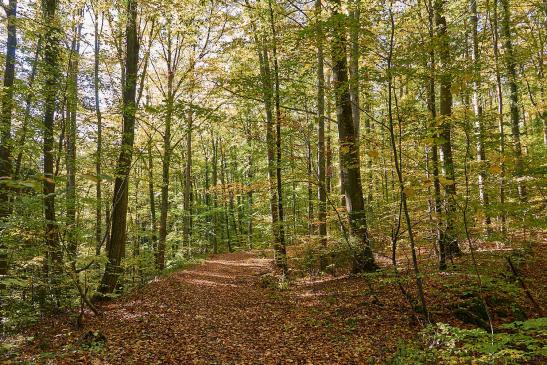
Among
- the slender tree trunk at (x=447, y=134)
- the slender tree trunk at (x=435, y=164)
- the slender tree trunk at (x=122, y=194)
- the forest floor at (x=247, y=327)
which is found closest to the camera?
the forest floor at (x=247, y=327)

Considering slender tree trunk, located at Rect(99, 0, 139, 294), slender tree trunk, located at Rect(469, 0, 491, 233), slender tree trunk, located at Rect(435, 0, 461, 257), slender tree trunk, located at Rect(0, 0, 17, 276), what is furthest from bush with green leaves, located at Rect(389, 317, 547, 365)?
slender tree trunk, located at Rect(0, 0, 17, 276)

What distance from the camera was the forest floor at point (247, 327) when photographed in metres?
5.95

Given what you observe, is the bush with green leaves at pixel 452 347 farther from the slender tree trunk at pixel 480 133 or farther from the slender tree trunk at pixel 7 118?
the slender tree trunk at pixel 7 118

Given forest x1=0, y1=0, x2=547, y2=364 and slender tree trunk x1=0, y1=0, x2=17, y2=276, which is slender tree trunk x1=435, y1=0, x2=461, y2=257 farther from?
slender tree trunk x1=0, y1=0, x2=17, y2=276

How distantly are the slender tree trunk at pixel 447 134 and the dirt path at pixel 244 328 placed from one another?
7.67 feet

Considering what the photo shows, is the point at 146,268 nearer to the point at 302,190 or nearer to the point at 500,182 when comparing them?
the point at 302,190

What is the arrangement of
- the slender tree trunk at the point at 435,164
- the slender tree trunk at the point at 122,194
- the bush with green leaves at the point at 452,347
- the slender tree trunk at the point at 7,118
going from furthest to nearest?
the slender tree trunk at the point at 122,194, the slender tree trunk at the point at 7,118, the slender tree trunk at the point at 435,164, the bush with green leaves at the point at 452,347

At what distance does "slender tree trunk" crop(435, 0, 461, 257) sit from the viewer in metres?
6.70

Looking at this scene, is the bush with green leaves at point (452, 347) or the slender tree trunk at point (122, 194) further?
the slender tree trunk at point (122, 194)

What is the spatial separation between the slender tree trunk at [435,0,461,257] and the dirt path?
234cm

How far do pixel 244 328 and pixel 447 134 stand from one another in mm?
6859

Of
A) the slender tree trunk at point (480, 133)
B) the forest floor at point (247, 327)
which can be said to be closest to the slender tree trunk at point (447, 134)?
the slender tree trunk at point (480, 133)

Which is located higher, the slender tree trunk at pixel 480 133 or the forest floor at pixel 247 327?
the slender tree trunk at pixel 480 133

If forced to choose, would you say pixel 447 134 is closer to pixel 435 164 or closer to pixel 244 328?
pixel 435 164
